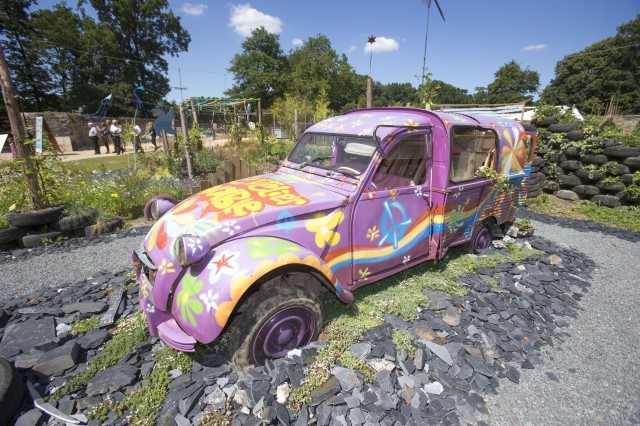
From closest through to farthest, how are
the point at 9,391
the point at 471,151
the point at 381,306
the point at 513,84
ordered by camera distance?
the point at 9,391 < the point at 381,306 < the point at 471,151 < the point at 513,84

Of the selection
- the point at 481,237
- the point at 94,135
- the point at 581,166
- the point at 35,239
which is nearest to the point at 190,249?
the point at 481,237

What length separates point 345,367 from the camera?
2.41m

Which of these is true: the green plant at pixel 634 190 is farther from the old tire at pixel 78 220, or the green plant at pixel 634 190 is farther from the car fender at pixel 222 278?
the old tire at pixel 78 220

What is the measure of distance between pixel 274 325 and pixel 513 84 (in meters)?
71.0

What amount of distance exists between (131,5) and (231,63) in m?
15.9

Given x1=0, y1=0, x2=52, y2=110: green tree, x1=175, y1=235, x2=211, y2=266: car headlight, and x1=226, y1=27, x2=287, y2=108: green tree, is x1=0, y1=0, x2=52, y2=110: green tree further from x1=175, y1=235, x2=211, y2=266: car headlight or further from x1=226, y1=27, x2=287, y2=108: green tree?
x1=175, y1=235, x2=211, y2=266: car headlight

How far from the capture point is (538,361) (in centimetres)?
257

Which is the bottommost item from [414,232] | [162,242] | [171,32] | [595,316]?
[595,316]

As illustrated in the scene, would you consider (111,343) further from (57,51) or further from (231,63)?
(231,63)

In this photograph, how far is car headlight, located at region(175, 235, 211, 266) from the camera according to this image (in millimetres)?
2008

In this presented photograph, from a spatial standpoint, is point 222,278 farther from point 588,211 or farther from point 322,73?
point 322,73

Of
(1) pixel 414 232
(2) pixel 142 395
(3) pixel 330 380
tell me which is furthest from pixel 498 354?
(2) pixel 142 395

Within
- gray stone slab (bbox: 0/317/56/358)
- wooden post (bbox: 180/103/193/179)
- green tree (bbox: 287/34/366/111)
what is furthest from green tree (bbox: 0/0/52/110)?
gray stone slab (bbox: 0/317/56/358)

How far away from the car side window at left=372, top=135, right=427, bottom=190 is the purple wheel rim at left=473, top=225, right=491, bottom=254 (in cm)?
185
